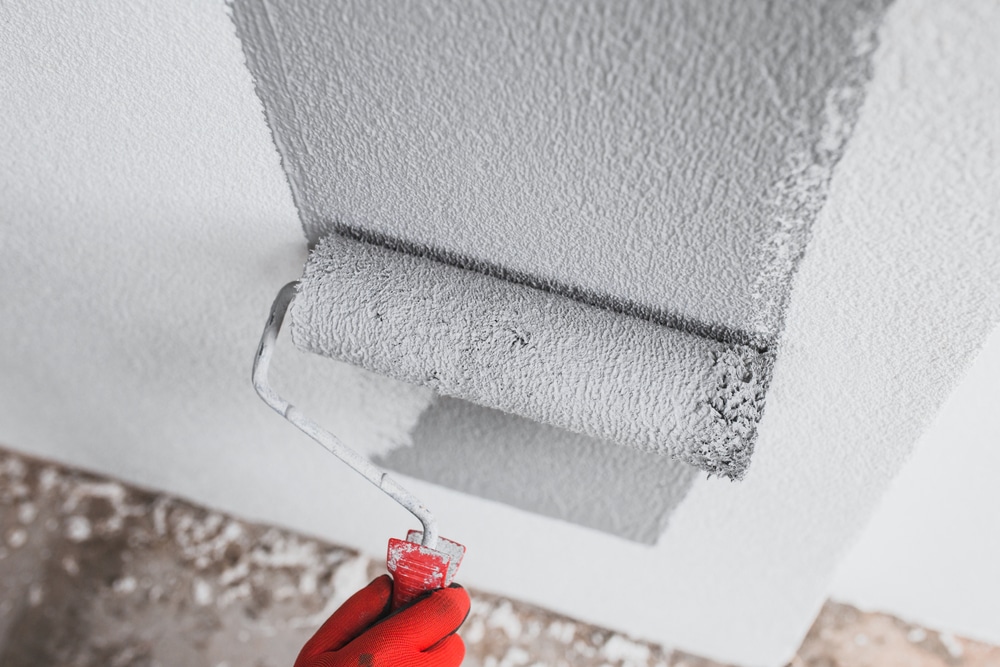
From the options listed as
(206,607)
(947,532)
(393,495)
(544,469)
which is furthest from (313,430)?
(947,532)

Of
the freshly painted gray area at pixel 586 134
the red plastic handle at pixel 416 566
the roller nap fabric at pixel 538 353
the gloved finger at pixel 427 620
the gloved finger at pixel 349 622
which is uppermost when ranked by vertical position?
the freshly painted gray area at pixel 586 134

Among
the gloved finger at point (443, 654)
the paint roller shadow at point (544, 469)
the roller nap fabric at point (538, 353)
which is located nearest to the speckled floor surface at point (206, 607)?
the paint roller shadow at point (544, 469)

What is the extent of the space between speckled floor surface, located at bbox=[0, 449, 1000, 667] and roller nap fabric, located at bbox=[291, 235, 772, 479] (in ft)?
2.32

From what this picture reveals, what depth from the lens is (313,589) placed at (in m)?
1.31

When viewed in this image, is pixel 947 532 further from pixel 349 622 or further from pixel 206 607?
pixel 206 607

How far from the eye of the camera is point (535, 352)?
68 centimetres

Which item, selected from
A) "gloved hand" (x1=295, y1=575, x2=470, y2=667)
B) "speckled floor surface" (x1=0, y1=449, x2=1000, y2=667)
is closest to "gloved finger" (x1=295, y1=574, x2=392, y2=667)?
"gloved hand" (x1=295, y1=575, x2=470, y2=667)

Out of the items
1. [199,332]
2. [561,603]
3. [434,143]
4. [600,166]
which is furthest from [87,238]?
[561,603]

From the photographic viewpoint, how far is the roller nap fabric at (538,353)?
2.19ft

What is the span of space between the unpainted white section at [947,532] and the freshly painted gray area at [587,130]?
345 millimetres

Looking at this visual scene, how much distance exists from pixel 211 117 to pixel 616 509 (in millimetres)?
659

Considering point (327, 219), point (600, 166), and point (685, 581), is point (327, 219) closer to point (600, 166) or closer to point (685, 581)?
point (600, 166)

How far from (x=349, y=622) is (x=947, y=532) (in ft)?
2.82

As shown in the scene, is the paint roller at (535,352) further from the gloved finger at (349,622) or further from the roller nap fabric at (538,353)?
→ the gloved finger at (349,622)
